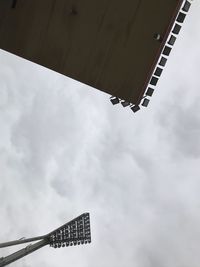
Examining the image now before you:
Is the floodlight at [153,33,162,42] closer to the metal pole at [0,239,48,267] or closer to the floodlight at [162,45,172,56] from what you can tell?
the floodlight at [162,45,172,56]

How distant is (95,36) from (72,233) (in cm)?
4286

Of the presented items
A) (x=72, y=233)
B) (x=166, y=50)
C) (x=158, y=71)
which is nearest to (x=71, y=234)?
(x=72, y=233)

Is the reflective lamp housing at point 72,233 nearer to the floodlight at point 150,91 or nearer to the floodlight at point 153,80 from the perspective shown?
the floodlight at point 150,91

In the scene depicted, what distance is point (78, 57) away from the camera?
2014cm

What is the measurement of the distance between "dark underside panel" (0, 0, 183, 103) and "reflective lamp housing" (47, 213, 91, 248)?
3849 centimetres

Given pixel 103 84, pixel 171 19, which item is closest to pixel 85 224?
pixel 103 84

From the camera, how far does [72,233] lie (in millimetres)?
56469

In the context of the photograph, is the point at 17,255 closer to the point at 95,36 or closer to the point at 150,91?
the point at 150,91

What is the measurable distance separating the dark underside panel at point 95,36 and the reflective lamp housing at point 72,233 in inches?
1515

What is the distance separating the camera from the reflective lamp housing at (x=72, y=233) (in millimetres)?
54750

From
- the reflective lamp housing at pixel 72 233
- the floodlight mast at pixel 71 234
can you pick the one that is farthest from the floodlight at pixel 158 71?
the reflective lamp housing at pixel 72 233

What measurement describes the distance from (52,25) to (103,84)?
4364 mm

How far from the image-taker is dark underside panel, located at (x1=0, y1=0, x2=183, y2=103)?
18656 millimetres

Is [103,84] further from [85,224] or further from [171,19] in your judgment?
[85,224]
